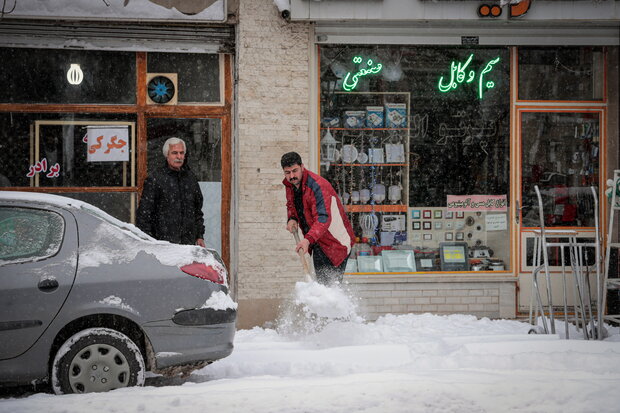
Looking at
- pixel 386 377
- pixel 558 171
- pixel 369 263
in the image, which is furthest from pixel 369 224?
pixel 386 377

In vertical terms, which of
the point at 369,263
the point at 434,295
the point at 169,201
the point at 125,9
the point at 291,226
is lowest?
the point at 434,295

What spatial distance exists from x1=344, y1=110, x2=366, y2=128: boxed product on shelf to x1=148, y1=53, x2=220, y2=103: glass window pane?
1.69m

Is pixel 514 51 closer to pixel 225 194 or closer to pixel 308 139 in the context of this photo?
pixel 308 139

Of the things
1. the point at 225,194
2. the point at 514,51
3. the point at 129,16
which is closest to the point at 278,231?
the point at 225,194

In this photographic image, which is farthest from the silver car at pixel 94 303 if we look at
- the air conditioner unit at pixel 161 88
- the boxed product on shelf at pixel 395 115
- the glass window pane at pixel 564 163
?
the glass window pane at pixel 564 163

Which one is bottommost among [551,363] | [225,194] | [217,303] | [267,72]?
[551,363]

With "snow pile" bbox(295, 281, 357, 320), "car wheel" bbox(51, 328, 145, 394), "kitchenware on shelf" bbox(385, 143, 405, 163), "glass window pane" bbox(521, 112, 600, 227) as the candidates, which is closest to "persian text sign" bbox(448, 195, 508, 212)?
"glass window pane" bbox(521, 112, 600, 227)

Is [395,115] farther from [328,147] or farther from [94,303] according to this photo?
[94,303]

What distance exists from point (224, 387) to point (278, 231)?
3552 millimetres

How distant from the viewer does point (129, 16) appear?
8.88 meters

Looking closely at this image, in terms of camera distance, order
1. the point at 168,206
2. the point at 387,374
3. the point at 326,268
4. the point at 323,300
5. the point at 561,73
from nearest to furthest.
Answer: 1. the point at 387,374
2. the point at 323,300
3. the point at 168,206
4. the point at 326,268
5. the point at 561,73

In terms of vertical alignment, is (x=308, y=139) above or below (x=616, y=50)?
below

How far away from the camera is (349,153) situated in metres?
9.53

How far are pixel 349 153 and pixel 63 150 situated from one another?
12.0 feet
